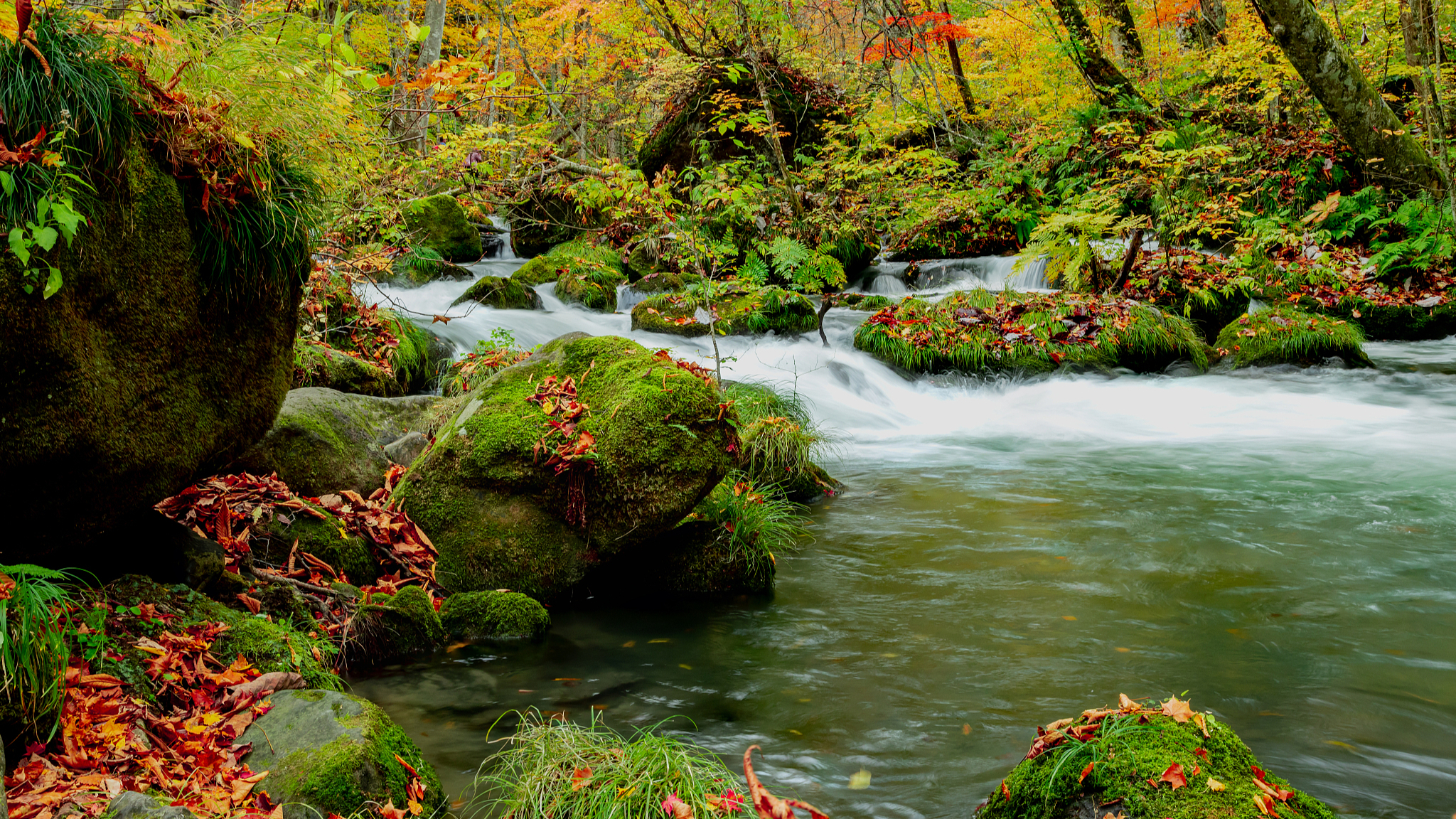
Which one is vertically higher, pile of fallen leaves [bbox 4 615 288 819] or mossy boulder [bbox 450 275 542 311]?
mossy boulder [bbox 450 275 542 311]

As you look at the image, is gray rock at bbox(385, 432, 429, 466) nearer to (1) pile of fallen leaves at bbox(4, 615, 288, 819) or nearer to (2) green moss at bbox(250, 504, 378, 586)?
(2) green moss at bbox(250, 504, 378, 586)

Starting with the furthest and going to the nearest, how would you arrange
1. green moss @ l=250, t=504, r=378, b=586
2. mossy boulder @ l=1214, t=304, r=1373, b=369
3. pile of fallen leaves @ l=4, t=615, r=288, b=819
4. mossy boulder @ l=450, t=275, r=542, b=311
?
mossy boulder @ l=450, t=275, r=542, b=311, mossy boulder @ l=1214, t=304, r=1373, b=369, green moss @ l=250, t=504, r=378, b=586, pile of fallen leaves @ l=4, t=615, r=288, b=819

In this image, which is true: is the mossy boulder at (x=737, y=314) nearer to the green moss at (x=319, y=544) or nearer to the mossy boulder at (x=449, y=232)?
the mossy boulder at (x=449, y=232)

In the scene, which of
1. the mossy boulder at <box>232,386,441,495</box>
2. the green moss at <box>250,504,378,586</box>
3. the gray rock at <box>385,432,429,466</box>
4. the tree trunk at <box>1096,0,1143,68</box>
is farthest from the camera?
the tree trunk at <box>1096,0,1143,68</box>

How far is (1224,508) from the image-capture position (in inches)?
266

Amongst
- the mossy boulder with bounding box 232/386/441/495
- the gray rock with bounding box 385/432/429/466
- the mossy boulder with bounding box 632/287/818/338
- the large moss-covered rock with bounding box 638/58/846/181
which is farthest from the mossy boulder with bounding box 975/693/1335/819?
the large moss-covered rock with bounding box 638/58/846/181

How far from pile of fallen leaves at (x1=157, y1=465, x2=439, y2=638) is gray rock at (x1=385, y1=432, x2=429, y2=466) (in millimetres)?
318

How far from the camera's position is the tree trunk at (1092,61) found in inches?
622

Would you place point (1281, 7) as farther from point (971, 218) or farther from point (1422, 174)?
point (971, 218)

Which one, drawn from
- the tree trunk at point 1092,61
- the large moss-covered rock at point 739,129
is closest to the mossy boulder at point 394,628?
the large moss-covered rock at point 739,129

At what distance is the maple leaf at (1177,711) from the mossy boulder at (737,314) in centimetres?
907

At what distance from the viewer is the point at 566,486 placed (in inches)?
190

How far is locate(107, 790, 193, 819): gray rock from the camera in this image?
2033mm

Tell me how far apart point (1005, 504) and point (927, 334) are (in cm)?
514
